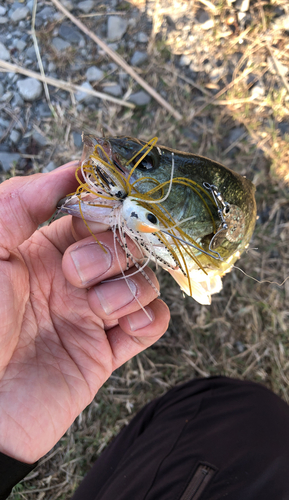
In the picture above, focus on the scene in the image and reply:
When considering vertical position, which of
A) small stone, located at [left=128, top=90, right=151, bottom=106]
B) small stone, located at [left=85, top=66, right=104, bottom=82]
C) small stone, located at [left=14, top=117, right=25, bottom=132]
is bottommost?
small stone, located at [left=14, top=117, right=25, bottom=132]

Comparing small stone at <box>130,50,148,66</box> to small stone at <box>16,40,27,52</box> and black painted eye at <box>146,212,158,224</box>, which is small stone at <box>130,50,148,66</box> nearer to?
small stone at <box>16,40,27,52</box>

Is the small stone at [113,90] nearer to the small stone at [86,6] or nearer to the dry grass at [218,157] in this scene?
the dry grass at [218,157]

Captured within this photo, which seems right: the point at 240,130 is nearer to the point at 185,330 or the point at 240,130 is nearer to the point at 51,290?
the point at 185,330

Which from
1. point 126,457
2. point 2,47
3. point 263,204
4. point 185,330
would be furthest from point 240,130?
point 126,457

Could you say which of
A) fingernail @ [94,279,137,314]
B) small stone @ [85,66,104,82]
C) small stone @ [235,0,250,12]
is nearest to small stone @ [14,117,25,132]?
small stone @ [85,66,104,82]

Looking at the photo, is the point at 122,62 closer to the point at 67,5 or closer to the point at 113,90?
the point at 113,90
